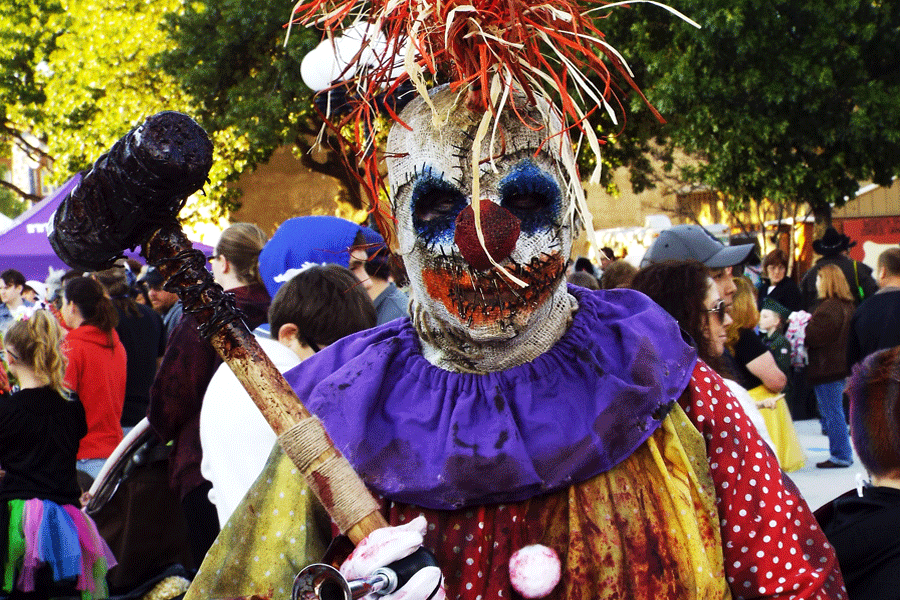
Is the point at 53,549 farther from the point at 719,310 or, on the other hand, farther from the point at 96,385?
the point at 719,310

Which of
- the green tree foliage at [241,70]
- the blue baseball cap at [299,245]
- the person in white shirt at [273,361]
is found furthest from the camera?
the green tree foliage at [241,70]

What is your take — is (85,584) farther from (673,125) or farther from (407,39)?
(673,125)

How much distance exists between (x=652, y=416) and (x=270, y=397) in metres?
0.65

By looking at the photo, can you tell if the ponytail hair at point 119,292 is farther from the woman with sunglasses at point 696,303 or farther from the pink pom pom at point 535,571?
the pink pom pom at point 535,571

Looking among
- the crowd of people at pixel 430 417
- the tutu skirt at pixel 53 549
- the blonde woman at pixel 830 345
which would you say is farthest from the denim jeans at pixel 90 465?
the blonde woman at pixel 830 345

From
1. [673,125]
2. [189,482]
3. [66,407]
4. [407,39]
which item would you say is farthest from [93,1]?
[407,39]

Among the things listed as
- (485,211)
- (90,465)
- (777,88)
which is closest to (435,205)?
(485,211)

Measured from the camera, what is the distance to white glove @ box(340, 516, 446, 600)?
139 centimetres

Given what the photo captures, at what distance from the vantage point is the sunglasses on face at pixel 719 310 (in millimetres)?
3527

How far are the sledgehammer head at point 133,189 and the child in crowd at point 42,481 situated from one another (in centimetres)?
285

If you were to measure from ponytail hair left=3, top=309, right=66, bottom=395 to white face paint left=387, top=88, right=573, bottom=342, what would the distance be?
3203 millimetres

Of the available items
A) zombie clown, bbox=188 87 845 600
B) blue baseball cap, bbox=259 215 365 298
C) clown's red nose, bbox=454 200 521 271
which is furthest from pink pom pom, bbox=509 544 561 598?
blue baseball cap, bbox=259 215 365 298

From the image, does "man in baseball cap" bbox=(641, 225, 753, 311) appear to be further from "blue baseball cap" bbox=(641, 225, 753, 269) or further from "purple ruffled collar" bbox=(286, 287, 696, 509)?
"purple ruffled collar" bbox=(286, 287, 696, 509)

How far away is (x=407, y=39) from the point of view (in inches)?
68.2
